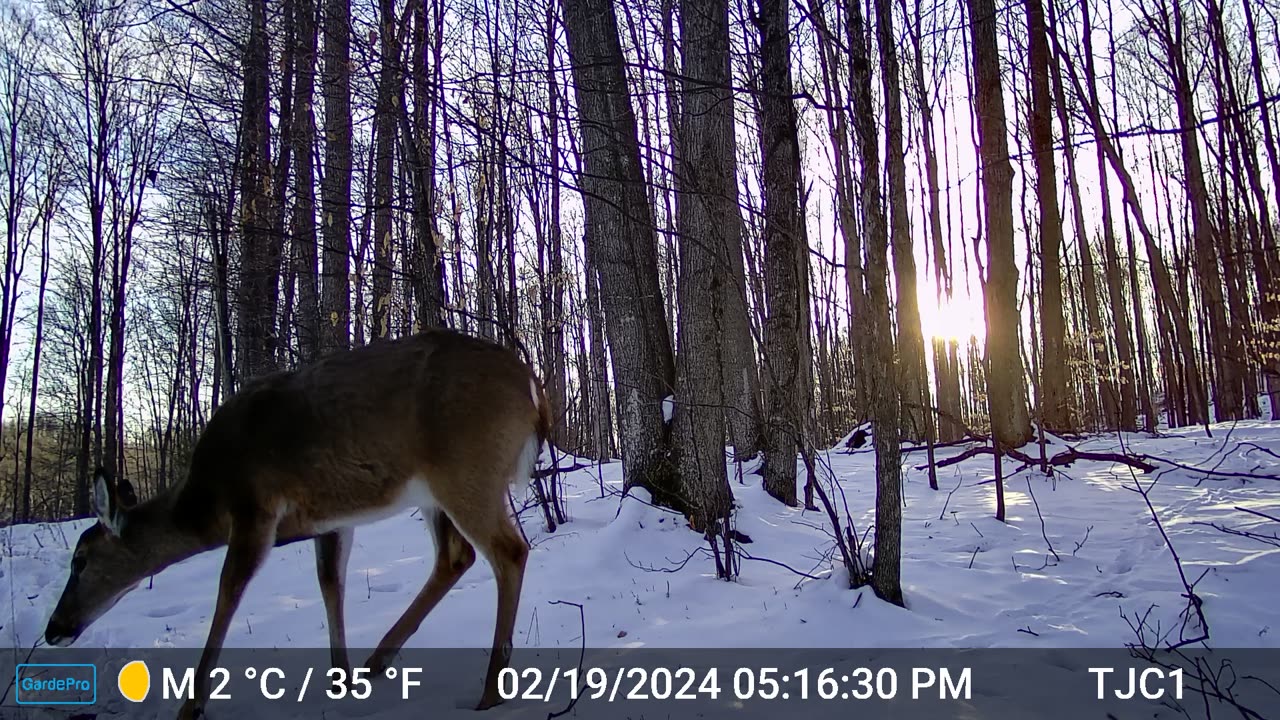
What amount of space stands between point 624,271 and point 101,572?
4.32m

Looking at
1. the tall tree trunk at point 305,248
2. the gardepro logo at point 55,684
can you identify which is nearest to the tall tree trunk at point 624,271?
the gardepro logo at point 55,684

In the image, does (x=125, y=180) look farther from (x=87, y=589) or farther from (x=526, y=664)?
(x=526, y=664)

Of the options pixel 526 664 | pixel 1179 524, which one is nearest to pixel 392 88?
pixel 526 664

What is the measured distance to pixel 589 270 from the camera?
12.5 metres

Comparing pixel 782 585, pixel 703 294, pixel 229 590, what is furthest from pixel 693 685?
pixel 703 294

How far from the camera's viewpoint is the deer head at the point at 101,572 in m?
2.87

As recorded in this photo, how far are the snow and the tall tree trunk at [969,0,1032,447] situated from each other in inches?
87.4

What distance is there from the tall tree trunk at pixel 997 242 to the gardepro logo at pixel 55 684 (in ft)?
29.2

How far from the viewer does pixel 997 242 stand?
9.20m

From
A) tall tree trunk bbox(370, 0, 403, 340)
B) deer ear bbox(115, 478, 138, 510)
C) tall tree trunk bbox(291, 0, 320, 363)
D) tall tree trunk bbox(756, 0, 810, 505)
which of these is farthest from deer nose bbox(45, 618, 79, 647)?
tall tree trunk bbox(291, 0, 320, 363)

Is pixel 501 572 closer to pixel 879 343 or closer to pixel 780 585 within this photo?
pixel 780 585

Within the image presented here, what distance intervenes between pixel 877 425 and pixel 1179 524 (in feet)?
11.2

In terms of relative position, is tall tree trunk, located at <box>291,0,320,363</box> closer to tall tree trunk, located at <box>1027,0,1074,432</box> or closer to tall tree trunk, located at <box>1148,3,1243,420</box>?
tall tree trunk, located at <box>1027,0,1074,432</box>

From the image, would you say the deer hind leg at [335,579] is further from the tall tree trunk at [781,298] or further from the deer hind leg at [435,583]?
the tall tree trunk at [781,298]
